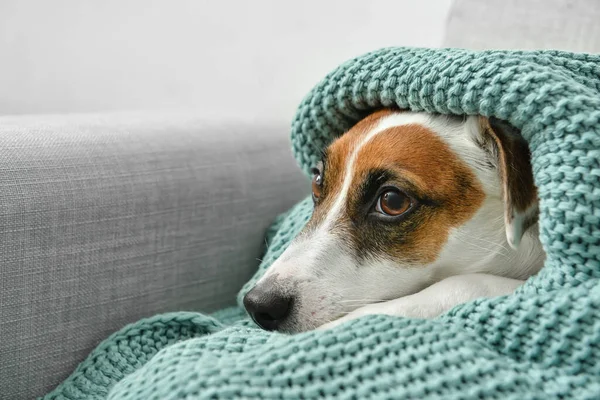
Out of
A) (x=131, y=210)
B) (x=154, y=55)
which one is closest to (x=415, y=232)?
(x=131, y=210)

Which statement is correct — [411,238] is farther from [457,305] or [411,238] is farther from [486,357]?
[486,357]

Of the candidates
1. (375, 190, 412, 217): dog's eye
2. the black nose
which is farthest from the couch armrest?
(375, 190, 412, 217): dog's eye

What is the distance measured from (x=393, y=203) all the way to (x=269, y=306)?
0.98 feet

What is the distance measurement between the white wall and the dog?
1.17 metres

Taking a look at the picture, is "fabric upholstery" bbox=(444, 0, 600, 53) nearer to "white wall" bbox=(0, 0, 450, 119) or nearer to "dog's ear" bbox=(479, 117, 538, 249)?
"dog's ear" bbox=(479, 117, 538, 249)

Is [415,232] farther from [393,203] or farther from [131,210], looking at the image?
[131,210]

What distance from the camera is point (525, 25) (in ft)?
4.72

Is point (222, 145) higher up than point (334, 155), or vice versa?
point (334, 155)

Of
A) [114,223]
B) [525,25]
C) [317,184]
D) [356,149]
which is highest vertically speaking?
[525,25]

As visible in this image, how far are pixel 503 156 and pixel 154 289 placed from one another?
2.63 feet

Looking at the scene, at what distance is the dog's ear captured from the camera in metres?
1.02

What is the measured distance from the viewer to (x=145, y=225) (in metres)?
1.36

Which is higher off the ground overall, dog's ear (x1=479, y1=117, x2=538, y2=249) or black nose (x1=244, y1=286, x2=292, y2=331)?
dog's ear (x1=479, y1=117, x2=538, y2=249)

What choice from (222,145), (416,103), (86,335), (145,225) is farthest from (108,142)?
(416,103)
